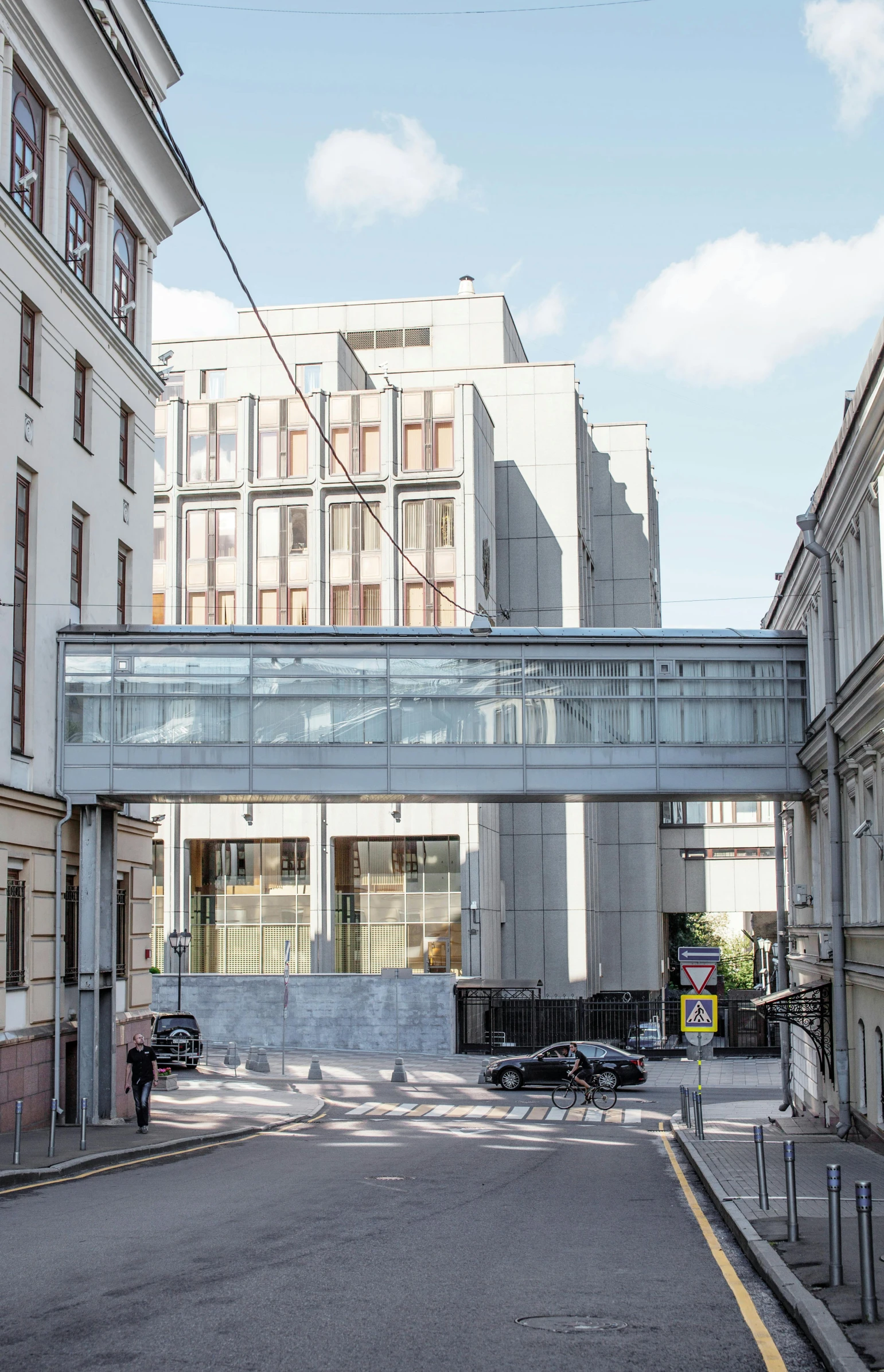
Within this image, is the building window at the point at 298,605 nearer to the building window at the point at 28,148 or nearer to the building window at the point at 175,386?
the building window at the point at 175,386

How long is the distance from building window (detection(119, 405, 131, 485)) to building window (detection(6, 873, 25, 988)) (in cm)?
964

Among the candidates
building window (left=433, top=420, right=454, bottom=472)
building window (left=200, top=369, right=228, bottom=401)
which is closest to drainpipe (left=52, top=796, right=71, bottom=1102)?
building window (left=433, top=420, right=454, bottom=472)

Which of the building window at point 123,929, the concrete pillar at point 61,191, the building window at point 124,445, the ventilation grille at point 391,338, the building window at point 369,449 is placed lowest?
the building window at point 123,929

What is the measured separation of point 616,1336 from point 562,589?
55.4 m

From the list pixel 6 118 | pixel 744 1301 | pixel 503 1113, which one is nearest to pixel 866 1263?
pixel 744 1301

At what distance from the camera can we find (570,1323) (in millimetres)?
9211

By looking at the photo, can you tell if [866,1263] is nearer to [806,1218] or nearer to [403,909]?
[806,1218]

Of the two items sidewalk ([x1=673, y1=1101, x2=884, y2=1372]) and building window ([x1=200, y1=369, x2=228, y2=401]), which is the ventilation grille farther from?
sidewalk ([x1=673, y1=1101, x2=884, y2=1372])

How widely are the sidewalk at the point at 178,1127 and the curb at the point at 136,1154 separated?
2 centimetres

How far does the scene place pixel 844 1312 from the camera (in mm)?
8883

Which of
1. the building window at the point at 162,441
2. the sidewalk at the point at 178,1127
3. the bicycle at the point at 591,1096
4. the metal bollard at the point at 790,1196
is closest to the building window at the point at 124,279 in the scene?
the sidewalk at the point at 178,1127

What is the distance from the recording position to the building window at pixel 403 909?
176ft

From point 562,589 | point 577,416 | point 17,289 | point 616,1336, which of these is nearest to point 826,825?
point 17,289

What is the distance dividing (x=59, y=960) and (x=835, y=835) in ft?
43.5
